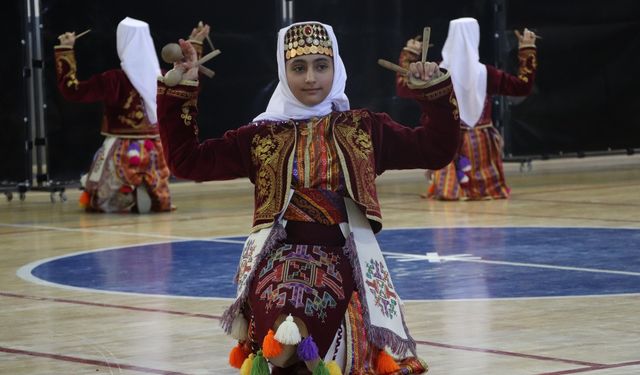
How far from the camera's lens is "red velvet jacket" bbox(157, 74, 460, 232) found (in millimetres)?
5328

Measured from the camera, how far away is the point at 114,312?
24.1ft

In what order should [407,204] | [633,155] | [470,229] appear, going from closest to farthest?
[470,229] < [407,204] < [633,155]

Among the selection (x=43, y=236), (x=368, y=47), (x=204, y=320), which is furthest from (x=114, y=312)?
(x=368, y=47)

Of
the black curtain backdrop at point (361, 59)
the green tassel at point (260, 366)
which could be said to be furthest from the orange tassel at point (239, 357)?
the black curtain backdrop at point (361, 59)

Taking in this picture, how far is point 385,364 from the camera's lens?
5.27 meters

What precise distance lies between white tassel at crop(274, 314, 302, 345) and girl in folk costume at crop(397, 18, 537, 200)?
28.4 ft

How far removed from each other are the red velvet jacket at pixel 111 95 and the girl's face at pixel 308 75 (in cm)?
728

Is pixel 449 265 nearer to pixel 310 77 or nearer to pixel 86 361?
pixel 86 361

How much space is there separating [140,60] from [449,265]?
186 inches

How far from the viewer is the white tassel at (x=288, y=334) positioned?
4.93 m

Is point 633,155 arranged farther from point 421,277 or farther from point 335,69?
point 335,69

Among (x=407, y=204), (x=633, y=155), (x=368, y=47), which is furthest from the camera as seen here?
(x=633, y=155)

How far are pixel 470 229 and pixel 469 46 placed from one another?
3.14m

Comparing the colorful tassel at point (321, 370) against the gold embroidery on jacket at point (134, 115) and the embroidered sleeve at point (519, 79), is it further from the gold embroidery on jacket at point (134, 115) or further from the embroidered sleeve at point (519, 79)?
the embroidered sleeve at point (519, 79)
